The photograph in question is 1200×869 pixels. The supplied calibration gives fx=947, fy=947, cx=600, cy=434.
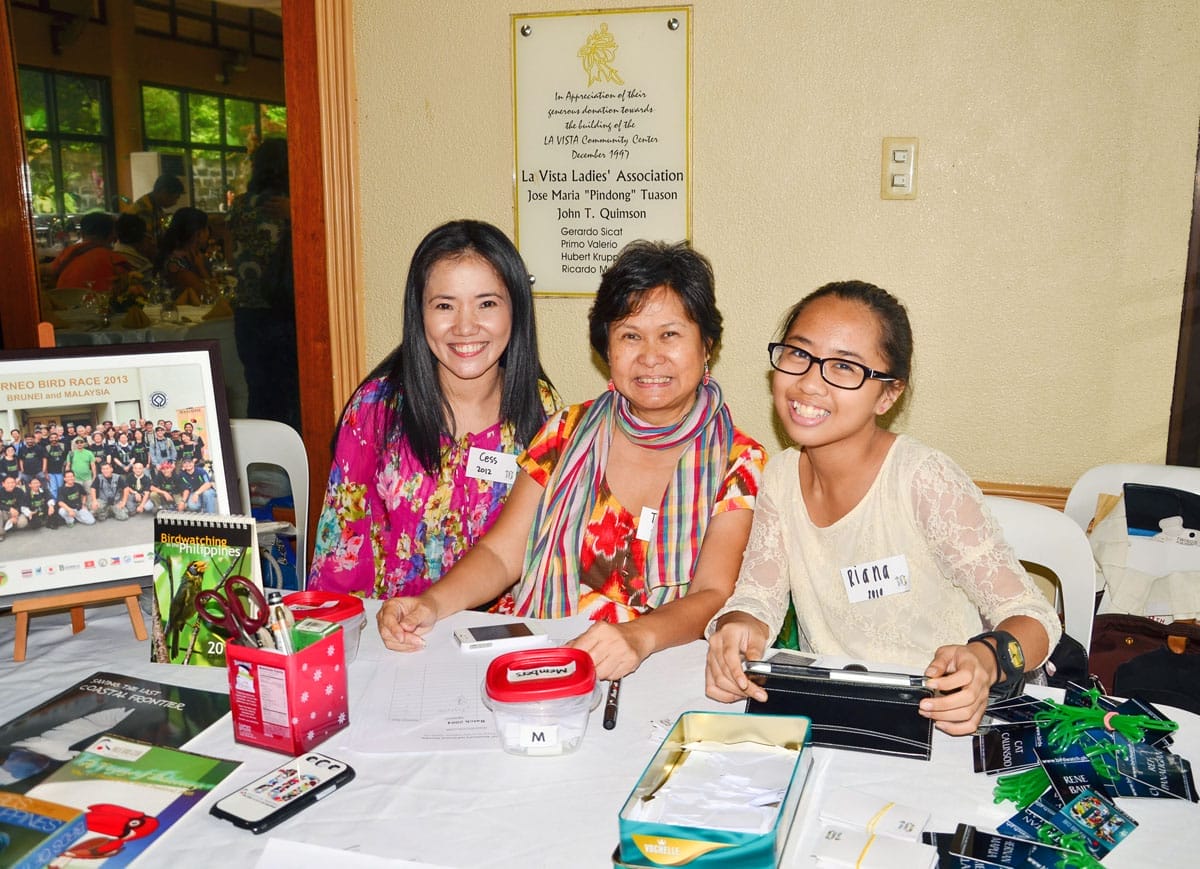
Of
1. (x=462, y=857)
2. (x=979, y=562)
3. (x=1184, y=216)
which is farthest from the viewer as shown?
(x=1184, y=216)

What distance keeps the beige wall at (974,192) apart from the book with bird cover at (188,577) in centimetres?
184

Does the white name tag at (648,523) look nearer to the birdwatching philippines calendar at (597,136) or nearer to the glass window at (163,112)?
the birdwatching philippines calendar at (597,136)

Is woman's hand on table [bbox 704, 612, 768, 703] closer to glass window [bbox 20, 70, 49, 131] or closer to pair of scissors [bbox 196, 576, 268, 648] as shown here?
pair of scissors [bbox 196, 576, 268, 648]

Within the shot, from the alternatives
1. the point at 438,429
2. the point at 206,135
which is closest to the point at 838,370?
the point at 438,429

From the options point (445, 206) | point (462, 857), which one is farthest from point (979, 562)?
point (445, 206)

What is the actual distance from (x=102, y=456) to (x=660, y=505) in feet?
3.67

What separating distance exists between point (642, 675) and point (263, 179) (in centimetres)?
267

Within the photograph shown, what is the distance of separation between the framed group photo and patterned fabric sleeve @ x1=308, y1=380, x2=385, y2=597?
0.52 m

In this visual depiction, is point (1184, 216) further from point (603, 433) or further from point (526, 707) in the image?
point (526, 707)

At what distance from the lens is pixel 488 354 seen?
2.36 meters

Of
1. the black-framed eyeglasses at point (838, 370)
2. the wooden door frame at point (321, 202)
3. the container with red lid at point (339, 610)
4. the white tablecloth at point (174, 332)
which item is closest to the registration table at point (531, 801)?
the container with red lid at point (339, 610)

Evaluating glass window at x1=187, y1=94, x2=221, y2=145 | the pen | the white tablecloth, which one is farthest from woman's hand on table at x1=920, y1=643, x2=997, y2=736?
glass window at x1=187, y1=94, x2=221, y2=145

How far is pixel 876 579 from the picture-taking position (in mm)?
1809

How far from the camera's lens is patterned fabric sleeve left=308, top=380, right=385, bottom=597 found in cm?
237
